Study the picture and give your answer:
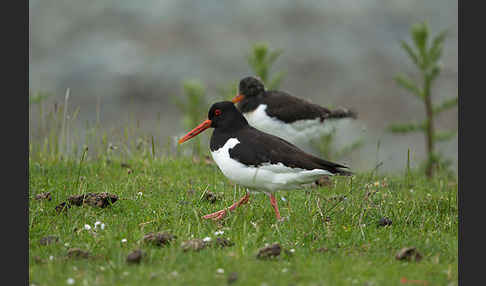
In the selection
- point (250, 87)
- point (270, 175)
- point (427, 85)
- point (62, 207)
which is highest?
point (427, 85)

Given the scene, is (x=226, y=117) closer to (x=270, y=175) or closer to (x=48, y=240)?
(x=270, y=175)

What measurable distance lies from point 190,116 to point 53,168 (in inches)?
207

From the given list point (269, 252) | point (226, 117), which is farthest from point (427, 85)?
point (269, 252)

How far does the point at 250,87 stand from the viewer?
11.9 metres

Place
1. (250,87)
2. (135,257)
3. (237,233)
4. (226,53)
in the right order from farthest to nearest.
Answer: (226,53) → (250,87) → (237,233) → (135,257)

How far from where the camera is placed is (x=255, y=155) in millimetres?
7203

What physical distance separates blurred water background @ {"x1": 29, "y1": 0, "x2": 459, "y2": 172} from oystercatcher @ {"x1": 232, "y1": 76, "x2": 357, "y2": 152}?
6.31m

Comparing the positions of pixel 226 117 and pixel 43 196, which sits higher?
pixel 226 117

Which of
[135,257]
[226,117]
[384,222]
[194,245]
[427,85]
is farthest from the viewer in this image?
[427,85]

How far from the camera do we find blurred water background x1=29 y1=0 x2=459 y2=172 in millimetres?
19734

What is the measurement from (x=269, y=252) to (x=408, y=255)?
1.40 meters

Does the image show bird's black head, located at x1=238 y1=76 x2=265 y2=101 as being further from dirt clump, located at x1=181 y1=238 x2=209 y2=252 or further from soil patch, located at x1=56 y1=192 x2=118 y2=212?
dirt clump, located at x1=181 y1=238 x2=209 y2=252

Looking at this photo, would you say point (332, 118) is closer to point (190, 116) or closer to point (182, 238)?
point (190, 116)

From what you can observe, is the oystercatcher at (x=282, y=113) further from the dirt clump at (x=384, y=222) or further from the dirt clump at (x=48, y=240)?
the dirt clump at (x=48, y=240)
